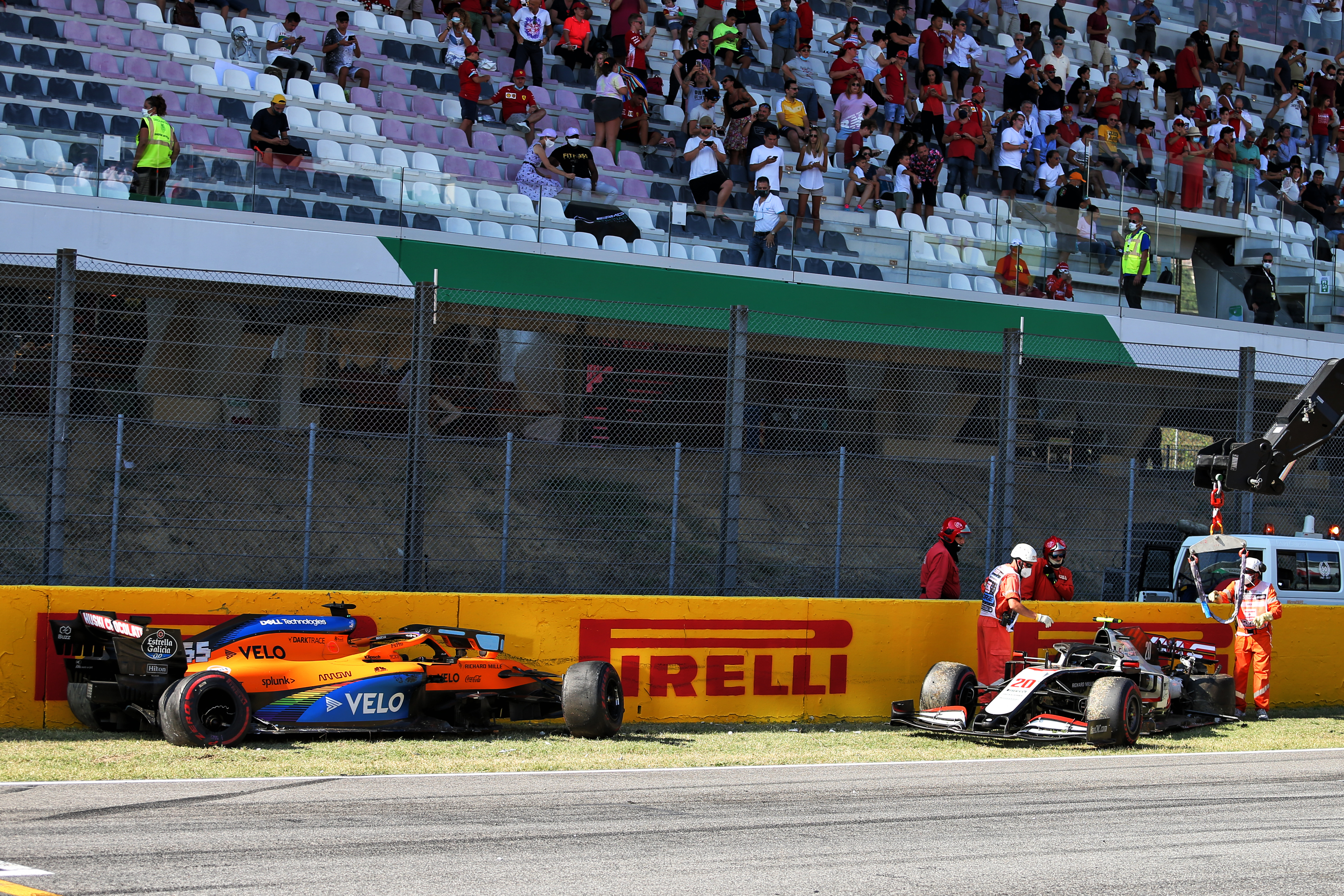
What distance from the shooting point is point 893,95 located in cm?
2100

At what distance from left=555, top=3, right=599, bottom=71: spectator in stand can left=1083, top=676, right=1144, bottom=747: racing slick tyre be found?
12.0m

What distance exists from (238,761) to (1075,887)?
15.6 ft

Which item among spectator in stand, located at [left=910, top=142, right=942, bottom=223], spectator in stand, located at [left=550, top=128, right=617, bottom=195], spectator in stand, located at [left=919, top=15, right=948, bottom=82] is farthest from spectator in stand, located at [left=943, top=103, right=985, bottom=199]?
spectator in stand, located at [left=550, top=128, right=617, bottom=195]

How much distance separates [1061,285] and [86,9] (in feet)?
40.2

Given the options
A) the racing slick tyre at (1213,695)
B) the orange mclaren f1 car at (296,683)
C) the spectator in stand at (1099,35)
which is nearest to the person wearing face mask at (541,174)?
the orange mclaren f1 car at (296,683)

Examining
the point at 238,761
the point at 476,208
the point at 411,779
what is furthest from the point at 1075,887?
the point at 476,208

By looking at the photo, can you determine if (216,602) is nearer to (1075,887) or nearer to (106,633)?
(106,633)

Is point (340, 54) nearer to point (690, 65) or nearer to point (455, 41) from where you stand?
point (455, 41)

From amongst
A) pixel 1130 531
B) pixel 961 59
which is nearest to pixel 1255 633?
pixel 1130 531

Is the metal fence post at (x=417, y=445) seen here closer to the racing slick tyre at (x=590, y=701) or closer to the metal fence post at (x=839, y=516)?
the racing slick tyre at (x=590, y=701)

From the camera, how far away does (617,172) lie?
17.4 meters

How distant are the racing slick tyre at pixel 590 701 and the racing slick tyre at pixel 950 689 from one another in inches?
94.8

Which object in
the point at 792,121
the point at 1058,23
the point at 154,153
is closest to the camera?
the point at 154,153

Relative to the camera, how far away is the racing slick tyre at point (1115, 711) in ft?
32.2
